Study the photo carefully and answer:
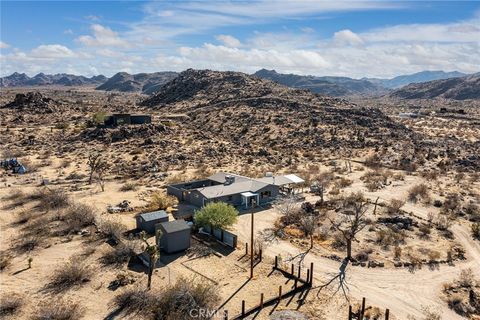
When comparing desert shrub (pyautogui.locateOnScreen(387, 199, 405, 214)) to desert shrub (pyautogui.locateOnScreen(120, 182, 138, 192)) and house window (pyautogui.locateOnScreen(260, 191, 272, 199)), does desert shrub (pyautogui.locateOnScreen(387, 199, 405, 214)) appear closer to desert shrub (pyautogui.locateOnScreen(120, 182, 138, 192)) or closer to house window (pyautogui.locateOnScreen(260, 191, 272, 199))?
house window (pyautogui.locateOnScreen(260, 191, 272, 199))

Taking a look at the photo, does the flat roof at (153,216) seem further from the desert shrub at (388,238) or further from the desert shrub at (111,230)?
the desert shrub at (388,238)

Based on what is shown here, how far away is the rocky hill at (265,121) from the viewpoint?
250ft

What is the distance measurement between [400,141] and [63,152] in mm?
66754

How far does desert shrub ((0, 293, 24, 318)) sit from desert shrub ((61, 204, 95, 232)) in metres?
10.0

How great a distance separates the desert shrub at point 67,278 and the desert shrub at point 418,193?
36.7 meters

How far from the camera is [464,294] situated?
84.1 ft

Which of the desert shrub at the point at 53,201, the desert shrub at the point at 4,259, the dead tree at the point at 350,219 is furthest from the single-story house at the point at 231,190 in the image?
the desert shrub at the point at 4,259

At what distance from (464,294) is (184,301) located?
18.3 meters

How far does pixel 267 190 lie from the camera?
1725 inches

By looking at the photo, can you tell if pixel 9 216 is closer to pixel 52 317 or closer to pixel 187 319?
pixel 52 317

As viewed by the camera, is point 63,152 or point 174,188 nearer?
point 174,188

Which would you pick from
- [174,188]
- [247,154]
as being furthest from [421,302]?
[247,154]

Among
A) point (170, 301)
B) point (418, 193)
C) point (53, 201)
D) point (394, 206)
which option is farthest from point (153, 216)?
point (418, 193)

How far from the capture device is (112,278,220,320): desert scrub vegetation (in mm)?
21953
